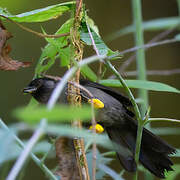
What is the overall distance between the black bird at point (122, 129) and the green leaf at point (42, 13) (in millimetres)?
582

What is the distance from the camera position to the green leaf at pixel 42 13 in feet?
4.24

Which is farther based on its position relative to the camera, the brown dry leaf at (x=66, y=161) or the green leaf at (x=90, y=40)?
the green leaf at (x=90, y=40)

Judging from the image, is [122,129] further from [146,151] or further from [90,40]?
[90,40]

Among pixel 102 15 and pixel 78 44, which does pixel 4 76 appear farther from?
pixel 78 44

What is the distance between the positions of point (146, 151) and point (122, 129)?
1.14 ft

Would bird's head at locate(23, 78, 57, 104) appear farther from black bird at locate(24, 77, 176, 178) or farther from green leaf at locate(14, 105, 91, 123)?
green leaf at locate(14, 105, 91, 123)

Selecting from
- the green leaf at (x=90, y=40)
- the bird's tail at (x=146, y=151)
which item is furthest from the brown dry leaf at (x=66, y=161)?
the bird's tail at (x=146, y=151)

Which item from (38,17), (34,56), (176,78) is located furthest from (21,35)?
(38,17)

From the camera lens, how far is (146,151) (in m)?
1.94

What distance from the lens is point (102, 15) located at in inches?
198

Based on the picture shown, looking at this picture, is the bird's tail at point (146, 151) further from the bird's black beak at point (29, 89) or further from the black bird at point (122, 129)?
the bird's black beak at point (29, 89)

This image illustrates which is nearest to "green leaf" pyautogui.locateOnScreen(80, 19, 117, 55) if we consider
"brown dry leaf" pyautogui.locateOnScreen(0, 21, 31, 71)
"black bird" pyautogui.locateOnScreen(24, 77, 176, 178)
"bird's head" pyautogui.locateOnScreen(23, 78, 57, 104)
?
"brown dry leaf" pyautogui.locateOnScreen(0, 21, 31, 71)

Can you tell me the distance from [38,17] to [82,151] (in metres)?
0.51

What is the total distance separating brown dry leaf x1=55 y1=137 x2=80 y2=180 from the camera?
1.07 meters
